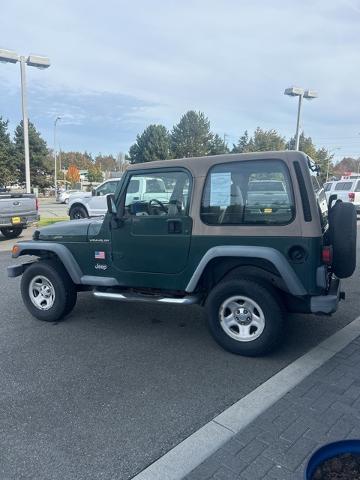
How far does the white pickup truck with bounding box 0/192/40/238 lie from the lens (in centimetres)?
1075

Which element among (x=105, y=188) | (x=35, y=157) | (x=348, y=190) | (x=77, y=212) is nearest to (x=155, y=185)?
(x=105, y=188)

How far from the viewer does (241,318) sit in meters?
3.91

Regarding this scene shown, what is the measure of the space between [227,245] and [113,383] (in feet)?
5.46

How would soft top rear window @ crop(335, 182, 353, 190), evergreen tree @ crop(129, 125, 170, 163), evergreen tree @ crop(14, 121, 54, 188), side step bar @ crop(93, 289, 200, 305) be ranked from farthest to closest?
1. evergreen tree @ crop(129, 125, 170, 163)
2. evergreen tree @ crop(14, 121, 54, 188)
3. soft top rear window @ crop(335, 182, 353, 190)
4. side step bar @ crop(93, 289, 200, 305)

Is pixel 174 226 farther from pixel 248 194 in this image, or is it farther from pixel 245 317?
pixel 245 317

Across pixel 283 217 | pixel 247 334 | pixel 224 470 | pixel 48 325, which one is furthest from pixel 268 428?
pixel 48 325

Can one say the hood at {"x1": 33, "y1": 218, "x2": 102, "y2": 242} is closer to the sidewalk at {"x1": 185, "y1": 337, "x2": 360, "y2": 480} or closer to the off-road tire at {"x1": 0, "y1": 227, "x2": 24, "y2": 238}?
the sidewalk at {"x1": 185, "y1": 337, "x2": 360, "y2": 480}

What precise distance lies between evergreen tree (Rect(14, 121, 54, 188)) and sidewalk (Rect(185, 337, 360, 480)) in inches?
1680

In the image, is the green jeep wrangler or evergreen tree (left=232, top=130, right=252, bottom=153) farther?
evergreen tree (left=232, top=130, right=252, bottom=153)

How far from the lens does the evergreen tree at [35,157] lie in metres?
41.8

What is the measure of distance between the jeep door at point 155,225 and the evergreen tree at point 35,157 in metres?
40.6

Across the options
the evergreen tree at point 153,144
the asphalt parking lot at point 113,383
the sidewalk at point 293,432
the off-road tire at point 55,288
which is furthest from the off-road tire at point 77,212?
the evergreen tree at point 153,144

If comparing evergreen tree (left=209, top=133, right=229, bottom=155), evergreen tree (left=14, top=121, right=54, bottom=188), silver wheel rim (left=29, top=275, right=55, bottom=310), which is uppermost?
evergreen tree (left=209, top=133, right=229, bottom=155)

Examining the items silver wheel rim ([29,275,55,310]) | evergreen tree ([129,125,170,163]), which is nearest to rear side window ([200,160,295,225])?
silver wheel rim ([29,275,55,310])
